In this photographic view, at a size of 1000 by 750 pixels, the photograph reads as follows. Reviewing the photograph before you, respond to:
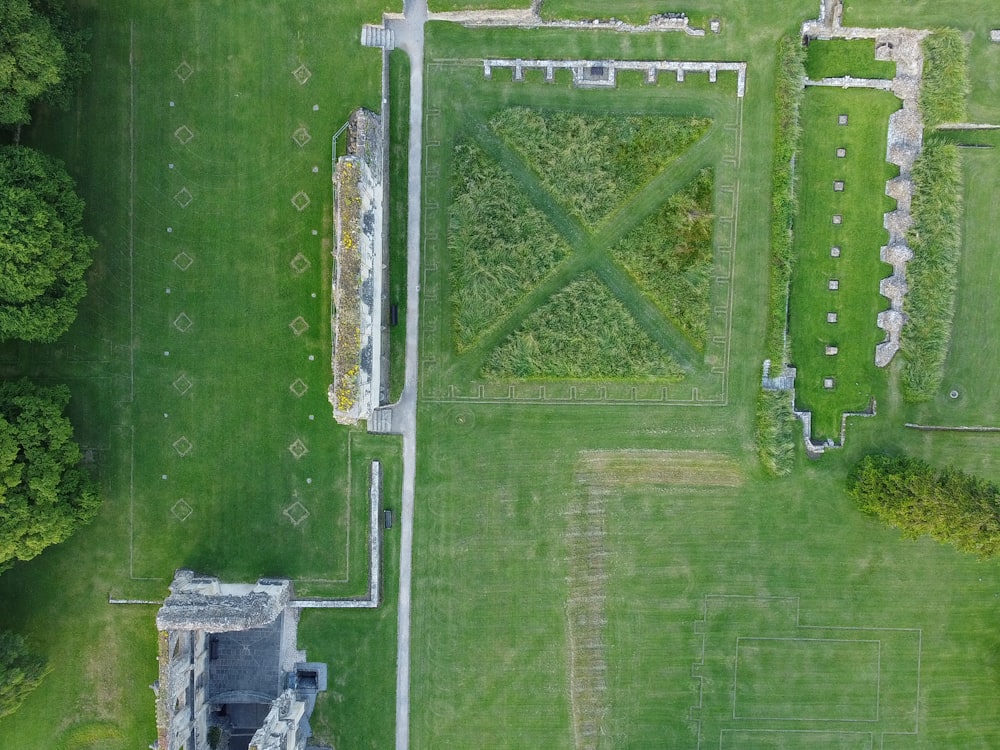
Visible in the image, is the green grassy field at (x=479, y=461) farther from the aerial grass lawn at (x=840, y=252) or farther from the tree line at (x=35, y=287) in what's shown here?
the tree line at (x=35, y=287)

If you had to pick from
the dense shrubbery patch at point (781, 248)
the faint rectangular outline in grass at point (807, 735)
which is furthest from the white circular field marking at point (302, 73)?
the faint rectangular outline in grass at point (807, 735)

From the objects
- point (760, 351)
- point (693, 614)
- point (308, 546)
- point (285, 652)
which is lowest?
point (285, 652)

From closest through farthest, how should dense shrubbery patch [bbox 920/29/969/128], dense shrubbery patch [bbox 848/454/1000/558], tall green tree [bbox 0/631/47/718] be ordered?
tall green tree [bbox 0/631/47/718] < dense shrubbery patch [bbox 848/454/1000/558] < dense shrubbery patch [bbox 920/29/969/128]

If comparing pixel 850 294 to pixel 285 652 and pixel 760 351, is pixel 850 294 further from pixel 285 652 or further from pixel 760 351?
pixel 285 652

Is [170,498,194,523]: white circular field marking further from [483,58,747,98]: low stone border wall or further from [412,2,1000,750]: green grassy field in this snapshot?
[483,58,747,98]: low stone border wall

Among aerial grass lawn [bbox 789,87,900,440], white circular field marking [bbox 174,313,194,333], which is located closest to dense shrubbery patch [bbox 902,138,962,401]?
aerial grass lawn [bbox 789,87,900,440]

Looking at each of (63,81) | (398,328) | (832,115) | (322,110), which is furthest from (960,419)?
(63,81)
